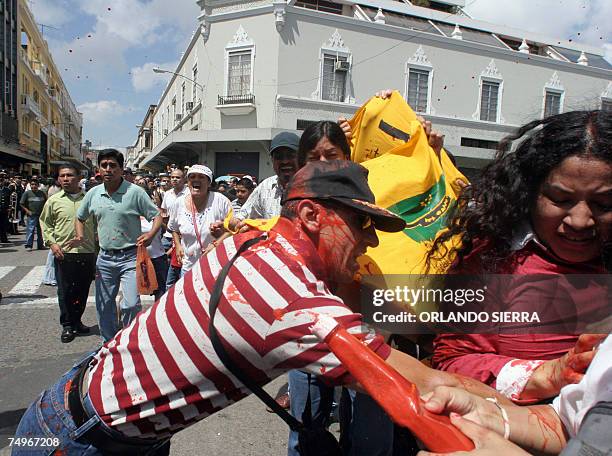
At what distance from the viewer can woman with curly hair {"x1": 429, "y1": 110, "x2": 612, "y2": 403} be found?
4.19ft

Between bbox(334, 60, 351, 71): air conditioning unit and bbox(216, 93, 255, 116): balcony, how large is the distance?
12.9 feet

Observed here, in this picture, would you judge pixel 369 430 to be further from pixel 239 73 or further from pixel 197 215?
pixel 239 73

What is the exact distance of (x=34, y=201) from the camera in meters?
11.9

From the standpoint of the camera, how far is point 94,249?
544 centimetres

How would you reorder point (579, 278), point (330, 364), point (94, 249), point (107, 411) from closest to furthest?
point (330, 364) → point (579, 278) → point (107, 411) → point (94, 249)

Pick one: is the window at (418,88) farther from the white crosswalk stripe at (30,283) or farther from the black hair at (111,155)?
the black hair at (111,155)

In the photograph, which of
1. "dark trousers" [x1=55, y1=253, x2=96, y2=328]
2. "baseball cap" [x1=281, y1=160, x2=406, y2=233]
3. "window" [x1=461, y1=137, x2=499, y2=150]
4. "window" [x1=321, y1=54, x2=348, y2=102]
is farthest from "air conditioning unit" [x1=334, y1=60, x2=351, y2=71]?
"baseball cap" [x1=281, y1=160, x2=406, y2=233]

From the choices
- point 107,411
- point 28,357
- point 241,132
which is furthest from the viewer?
point 241,132

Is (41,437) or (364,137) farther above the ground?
(364,137)

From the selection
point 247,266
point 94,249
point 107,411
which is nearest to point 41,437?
Result: point 107,411

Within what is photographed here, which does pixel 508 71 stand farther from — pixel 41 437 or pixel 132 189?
pixel 41 437

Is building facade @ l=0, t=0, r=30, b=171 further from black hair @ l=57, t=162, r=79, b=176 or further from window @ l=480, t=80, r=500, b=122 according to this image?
window @ l=480, t=80, r=500, b=122

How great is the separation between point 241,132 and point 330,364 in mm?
19884

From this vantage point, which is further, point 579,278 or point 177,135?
point 177,135
